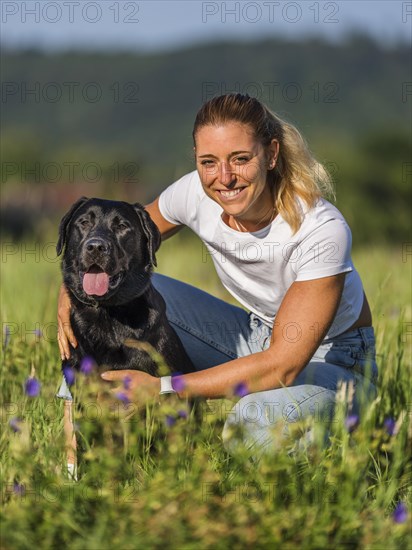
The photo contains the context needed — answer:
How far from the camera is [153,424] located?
2463 mm

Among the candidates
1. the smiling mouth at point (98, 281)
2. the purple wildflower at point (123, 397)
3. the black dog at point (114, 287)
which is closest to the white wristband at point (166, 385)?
the purple wildflower at point (123, 397)

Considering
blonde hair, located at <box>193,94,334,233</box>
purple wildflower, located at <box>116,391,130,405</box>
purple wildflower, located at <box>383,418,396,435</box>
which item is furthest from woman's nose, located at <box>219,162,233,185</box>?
purple wildflower, located at <box>383,418,396,435</box>

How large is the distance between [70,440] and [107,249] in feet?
2.50

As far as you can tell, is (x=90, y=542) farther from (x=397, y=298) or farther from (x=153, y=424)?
(x=397, y=298)

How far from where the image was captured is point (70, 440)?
2449 millimetres

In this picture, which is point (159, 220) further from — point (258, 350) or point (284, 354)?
point (284, 354)

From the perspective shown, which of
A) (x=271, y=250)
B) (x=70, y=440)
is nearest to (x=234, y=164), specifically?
(x=271, y=250)

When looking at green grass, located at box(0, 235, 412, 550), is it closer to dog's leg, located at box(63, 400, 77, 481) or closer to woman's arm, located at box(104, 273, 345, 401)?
dog's leg, located at box(63, 400, 77, 481)

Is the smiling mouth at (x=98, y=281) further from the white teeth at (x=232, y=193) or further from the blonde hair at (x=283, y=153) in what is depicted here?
the blonde hair at (x=283, y=153)

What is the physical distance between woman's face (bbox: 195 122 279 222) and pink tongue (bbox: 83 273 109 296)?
560 mm

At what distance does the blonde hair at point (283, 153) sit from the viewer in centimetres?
287

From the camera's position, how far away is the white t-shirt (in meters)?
2.82

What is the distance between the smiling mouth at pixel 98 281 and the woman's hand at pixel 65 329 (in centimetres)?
21

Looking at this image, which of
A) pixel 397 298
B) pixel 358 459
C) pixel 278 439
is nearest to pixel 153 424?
pixel 278 439
